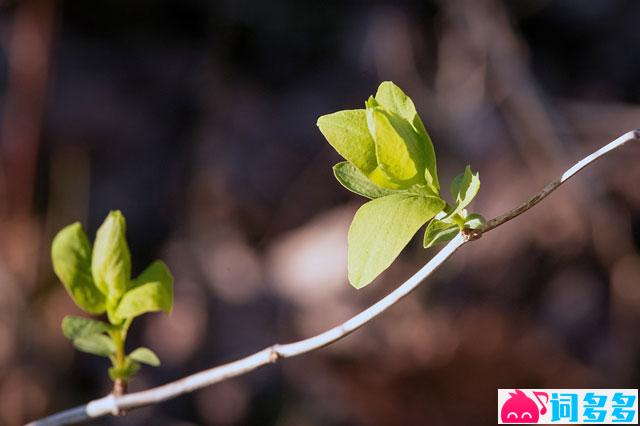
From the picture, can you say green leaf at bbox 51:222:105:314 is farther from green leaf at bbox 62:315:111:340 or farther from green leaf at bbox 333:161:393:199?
green leaf at bbox 333:161:393:199

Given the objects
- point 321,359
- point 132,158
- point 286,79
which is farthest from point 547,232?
point 132,158

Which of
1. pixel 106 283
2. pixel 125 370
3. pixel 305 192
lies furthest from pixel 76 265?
pixel 305 192

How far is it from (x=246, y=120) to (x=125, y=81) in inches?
19.3

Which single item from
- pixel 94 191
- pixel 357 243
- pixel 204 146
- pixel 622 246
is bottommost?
pixel 357 243

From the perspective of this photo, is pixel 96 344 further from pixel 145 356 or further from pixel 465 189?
pixel 465 189

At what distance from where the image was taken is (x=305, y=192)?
2.76m

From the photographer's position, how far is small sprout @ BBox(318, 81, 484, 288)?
2.21 feet

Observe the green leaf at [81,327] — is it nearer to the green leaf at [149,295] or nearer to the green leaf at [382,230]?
the green leaf at [149,295]

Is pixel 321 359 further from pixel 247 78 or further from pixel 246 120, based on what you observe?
pixel 247 78

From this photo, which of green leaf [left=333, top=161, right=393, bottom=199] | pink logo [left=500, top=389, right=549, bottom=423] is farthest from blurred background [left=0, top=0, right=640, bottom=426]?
green leaf [left=333, top=161, right=393, bottom=199]

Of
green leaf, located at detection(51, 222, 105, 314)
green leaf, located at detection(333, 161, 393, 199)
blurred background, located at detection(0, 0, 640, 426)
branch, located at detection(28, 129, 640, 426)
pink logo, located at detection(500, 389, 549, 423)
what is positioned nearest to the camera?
branch, located at detection(28, 129, 640, 426)

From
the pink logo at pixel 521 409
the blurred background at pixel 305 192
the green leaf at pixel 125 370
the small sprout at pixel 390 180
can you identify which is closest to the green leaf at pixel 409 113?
the small sprout at pixel 390 180

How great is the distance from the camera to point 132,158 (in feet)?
9.32

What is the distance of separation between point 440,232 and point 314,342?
6.3 inches
